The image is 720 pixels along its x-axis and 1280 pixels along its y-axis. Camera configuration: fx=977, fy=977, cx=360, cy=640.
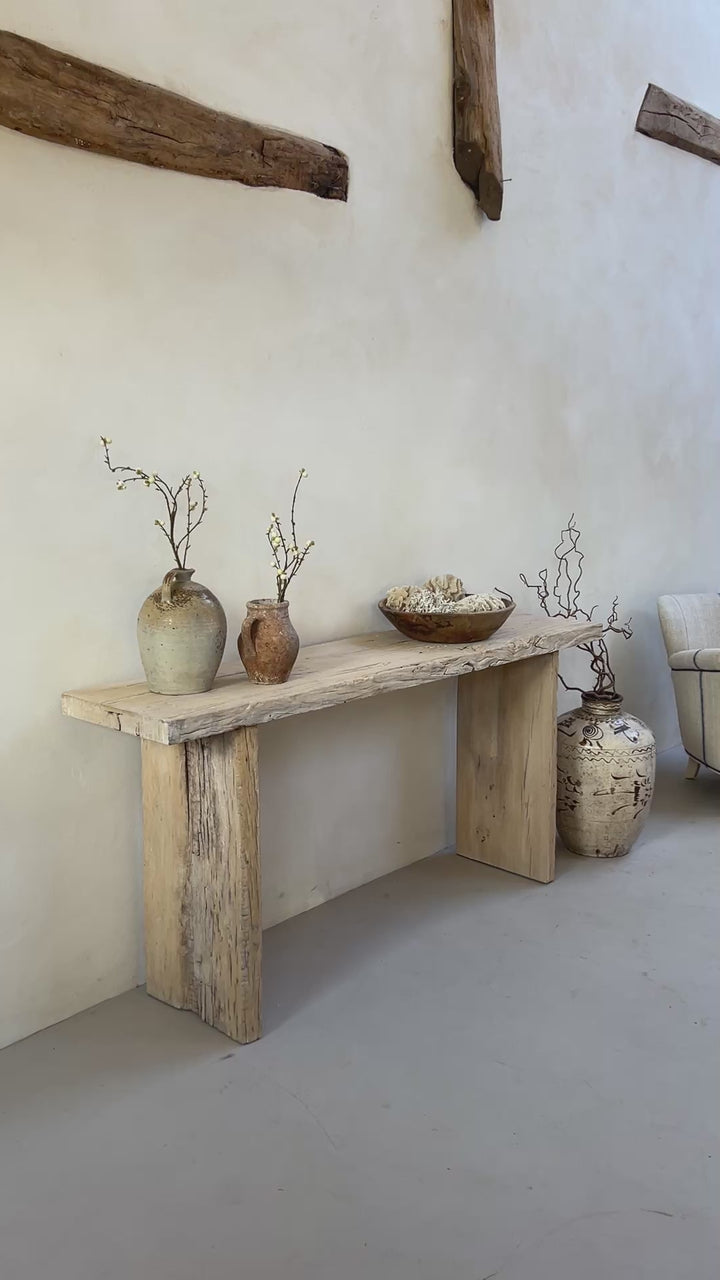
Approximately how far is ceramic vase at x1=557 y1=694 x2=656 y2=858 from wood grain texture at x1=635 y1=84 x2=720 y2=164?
2223 mm

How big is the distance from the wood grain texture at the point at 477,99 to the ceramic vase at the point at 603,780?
1.61 meters

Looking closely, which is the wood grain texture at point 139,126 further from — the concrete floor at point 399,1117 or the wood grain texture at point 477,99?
the concrete floor at point 399,1117

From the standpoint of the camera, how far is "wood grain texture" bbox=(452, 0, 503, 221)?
280 cm

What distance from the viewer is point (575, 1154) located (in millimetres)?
1670

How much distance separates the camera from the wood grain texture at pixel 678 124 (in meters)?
3.61

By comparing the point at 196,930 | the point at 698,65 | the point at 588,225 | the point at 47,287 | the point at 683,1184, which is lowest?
the point at 683,1184

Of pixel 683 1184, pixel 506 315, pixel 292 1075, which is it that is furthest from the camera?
pixel 506 315

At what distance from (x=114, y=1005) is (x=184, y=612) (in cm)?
92

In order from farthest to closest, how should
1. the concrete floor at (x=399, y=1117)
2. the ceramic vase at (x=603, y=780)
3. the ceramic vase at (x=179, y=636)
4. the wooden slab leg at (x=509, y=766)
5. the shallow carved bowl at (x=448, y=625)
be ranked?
1. the ceramic vase at (x=603, y=780)
2. the wooden slab leg at (x=509, y=766)
3. the shallow carved bowl at (x=448, y=625)
4. the ceramic vase at (x=179, y=636)
5. the concrete floor at (x=399, y=1117)

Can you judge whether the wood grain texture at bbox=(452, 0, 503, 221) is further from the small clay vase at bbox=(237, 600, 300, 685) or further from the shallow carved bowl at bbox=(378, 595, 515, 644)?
the small clay vase at bbox=(237, 600, 300, 685)

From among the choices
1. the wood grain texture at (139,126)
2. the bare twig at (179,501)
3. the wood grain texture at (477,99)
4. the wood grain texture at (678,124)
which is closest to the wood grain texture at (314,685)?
the bare twig at (179,501)

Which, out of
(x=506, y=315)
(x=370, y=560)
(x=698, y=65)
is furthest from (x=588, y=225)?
(x=370, y=560)

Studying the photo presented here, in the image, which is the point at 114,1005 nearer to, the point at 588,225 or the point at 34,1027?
the point at 34,1027

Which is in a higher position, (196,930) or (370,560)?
(370,560)
